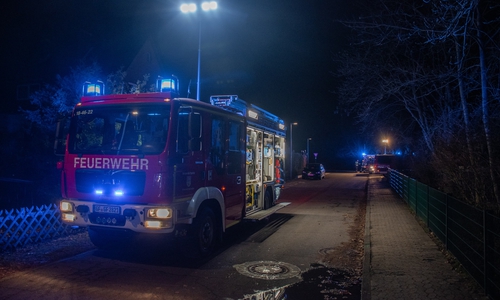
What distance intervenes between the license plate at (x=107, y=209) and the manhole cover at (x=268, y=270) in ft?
7.83

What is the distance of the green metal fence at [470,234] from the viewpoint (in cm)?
512

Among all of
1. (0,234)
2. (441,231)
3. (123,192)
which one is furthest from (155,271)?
(441,231)

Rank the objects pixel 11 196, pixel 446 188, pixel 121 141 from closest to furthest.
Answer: pixel 121 141 < pixel 446 188 < pixel 11 196

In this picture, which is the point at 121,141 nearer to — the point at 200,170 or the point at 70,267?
the point at 200,170

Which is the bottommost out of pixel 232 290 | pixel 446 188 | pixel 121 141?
pixel 232 290

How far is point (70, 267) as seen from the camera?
6.77m

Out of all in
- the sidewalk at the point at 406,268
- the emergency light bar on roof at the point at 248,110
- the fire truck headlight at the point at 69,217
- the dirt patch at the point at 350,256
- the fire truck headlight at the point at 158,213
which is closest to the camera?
the sidewalk at the point at 406,268

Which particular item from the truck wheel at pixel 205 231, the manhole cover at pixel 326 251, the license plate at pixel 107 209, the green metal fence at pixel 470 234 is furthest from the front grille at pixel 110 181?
the green metal fence at pixel 470 234

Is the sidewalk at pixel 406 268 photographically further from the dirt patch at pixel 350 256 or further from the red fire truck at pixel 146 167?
the red fire truck at pixel 146 167

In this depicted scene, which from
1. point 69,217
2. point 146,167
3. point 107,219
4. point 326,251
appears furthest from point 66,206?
point 326,251

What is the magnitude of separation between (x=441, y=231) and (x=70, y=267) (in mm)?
7681

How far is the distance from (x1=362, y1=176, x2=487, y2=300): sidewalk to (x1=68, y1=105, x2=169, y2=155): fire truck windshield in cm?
421

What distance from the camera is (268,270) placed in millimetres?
6828

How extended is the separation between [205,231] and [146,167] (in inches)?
78.9
